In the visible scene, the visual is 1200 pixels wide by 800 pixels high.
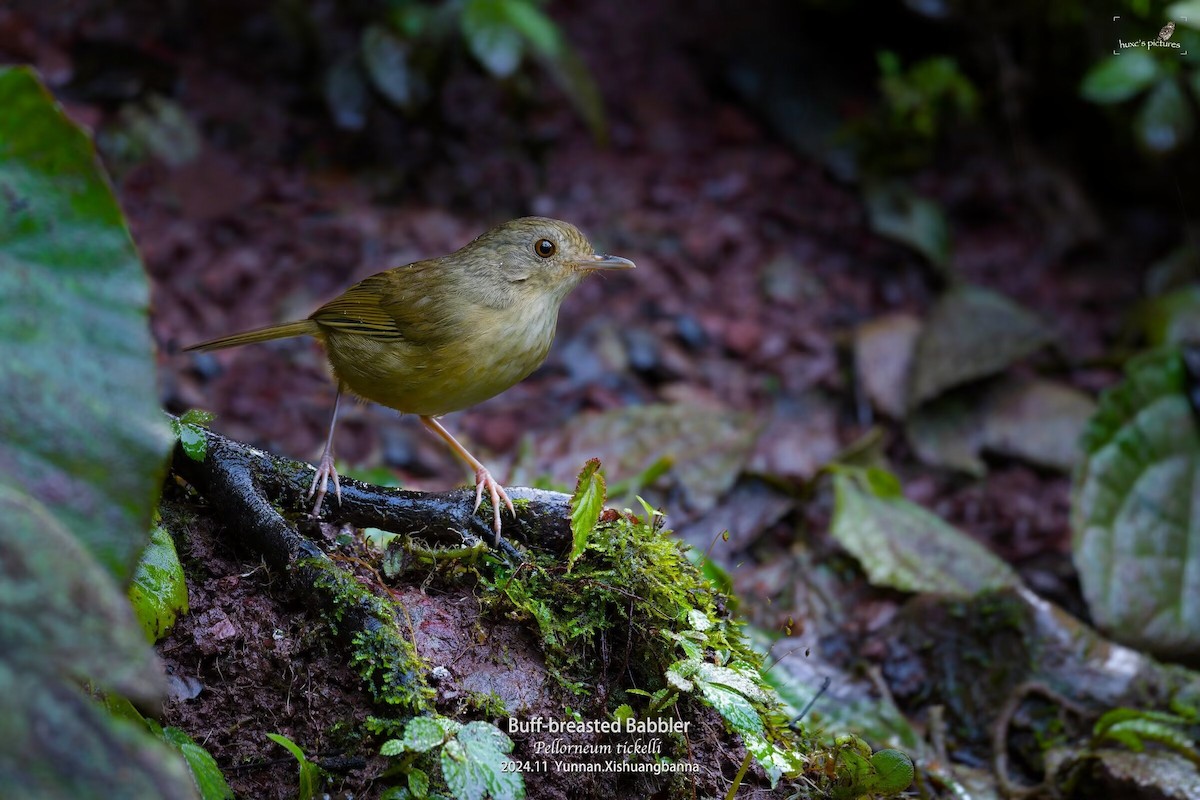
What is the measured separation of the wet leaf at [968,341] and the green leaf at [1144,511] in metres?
0.96

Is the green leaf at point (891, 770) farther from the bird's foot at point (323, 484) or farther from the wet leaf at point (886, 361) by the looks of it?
the wet leaf at point (886, 361)

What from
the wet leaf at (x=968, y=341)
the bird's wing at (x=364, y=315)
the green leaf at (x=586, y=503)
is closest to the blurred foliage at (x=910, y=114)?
the wet leaf at (x=968, y=341)

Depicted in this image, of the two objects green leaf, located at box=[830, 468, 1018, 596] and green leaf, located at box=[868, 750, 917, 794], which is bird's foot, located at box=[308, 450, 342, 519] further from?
green leaf, located at box=[830, 468, 1018, 596]

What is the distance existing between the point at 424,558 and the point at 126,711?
924 mm

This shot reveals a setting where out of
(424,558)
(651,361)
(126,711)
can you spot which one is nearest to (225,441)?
(424,558)

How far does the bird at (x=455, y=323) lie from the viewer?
11.6 ft

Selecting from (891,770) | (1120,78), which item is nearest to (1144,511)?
(1120,78)

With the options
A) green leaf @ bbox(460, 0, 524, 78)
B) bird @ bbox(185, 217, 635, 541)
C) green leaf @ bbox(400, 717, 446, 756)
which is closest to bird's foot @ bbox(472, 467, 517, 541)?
bird @ bbox(185, 217, 635, 541)

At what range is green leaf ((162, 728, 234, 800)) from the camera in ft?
7.44

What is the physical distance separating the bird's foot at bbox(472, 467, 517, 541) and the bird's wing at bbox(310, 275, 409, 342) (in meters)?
0.84

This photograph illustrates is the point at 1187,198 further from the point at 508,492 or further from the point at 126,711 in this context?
the point at 126,711

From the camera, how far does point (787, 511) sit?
5.14 metres
